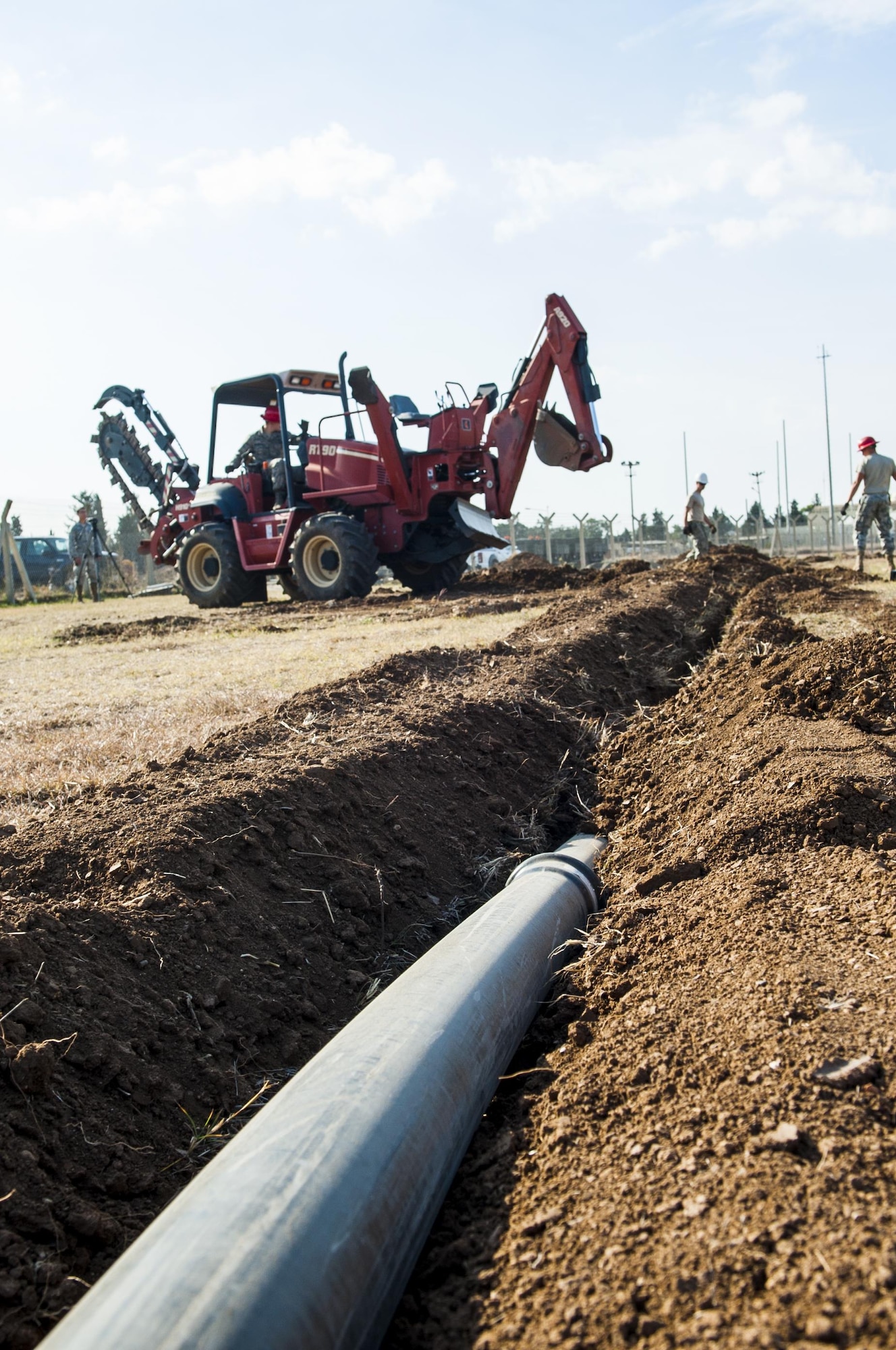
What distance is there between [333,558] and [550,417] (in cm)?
311

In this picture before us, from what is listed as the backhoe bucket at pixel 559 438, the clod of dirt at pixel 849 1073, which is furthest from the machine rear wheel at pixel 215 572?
the clod of dirt at pixel 849 1073

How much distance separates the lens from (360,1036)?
6.81ft

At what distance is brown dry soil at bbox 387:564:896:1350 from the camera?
141cm

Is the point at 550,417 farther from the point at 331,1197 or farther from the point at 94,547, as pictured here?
Answer: the point at 331,1197

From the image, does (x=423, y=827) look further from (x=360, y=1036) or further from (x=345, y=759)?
(x=360, y=1036)

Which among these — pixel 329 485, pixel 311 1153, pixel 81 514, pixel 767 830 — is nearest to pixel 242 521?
pixel 329 485

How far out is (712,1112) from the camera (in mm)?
1808

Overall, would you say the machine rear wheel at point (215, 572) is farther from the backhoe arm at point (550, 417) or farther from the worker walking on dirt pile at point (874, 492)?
the worker walking on dirt pile at point (874, 492)

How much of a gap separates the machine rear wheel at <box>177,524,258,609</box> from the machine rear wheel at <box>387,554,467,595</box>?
1954mm

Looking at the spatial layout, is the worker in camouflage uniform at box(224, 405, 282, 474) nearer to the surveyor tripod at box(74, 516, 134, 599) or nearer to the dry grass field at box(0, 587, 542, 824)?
the dry grass field at box(0, 587, 542, 824)

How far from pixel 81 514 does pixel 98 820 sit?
577 inches

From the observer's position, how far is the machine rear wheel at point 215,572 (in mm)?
13352

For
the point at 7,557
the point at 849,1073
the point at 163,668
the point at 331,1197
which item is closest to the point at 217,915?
the point at 331,1197

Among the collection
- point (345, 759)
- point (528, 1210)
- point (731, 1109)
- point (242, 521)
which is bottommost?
point (528, 1210)
